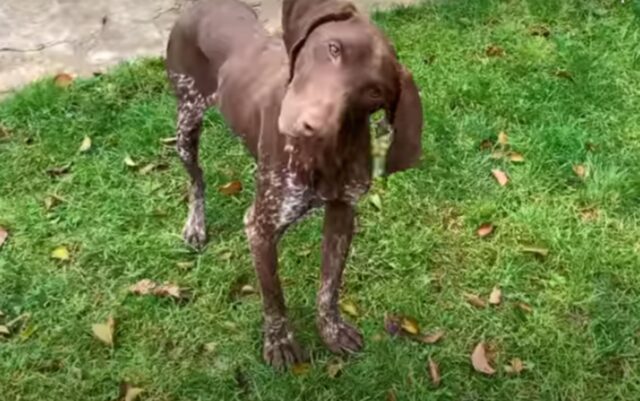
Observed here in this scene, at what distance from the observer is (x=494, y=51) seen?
6117 millimetres

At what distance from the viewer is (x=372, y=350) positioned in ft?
13.6

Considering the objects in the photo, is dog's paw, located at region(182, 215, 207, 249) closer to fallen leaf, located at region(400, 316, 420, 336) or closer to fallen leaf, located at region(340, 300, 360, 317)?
fallen leaf, located at region(340, 300, 360, 317)

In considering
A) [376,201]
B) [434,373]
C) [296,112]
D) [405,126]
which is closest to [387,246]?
[376,201]

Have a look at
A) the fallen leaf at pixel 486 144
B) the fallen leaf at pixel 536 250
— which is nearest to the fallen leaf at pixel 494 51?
the fallen leaf at pixel 486 144

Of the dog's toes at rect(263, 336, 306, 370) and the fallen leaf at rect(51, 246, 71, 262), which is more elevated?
the dog's toes at rect(263, 336, 306, 370)

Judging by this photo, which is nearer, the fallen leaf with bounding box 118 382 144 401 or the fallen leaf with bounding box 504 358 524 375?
the fallen leaf with bounding box 118 382 144 401

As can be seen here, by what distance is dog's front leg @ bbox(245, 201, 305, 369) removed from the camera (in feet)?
12.0

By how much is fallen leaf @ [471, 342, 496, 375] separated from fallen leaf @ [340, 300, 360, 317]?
536mm

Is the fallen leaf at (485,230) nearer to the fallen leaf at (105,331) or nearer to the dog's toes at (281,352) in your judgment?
the dog's toes at (281,352)

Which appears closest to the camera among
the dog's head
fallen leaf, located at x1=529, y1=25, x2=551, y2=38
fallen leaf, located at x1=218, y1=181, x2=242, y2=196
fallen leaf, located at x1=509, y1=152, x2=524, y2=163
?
the dog's head

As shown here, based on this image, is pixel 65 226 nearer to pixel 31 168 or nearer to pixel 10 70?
pixel 31 168

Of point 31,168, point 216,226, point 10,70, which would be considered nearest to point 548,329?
point 216,226

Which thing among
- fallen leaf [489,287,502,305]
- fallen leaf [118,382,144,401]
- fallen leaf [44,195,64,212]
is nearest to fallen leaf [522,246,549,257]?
fallen leaf [489,287,502,305]

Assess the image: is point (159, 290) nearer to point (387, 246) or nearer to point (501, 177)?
point (387, 246)
